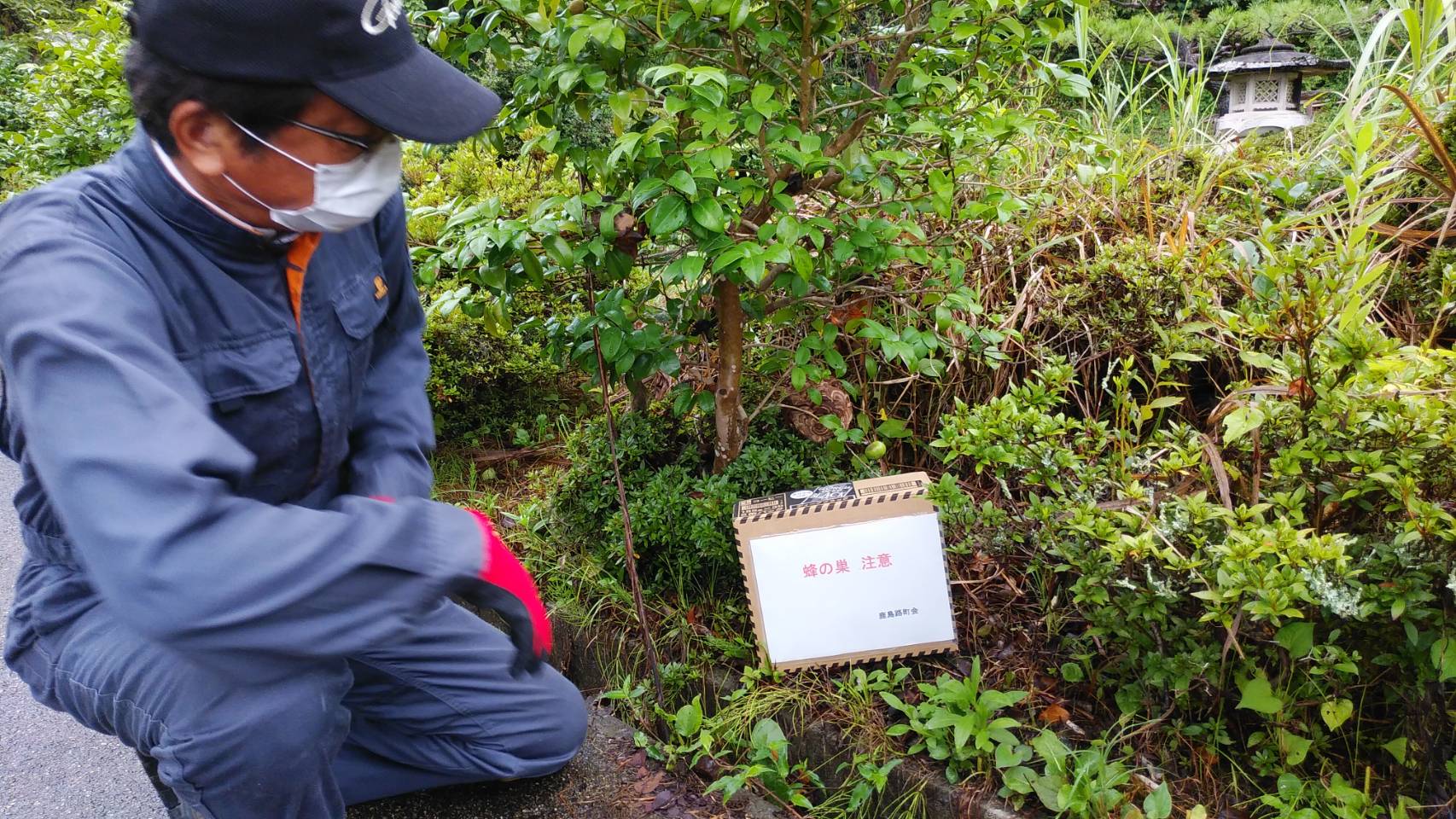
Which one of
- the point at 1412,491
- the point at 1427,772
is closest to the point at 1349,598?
the point at 1412,491

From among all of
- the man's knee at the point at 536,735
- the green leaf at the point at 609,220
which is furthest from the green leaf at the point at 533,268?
the man's knee at the point at 536,735

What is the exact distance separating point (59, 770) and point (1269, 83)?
19.3 feet

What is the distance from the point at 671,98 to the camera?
1.92m

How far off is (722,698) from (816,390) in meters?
0.86

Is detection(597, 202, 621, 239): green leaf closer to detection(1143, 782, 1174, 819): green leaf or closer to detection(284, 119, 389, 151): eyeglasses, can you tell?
detection(284, 119, 389, 151): eyeglasses

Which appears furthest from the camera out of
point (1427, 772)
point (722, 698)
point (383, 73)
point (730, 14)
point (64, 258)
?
point (722, 698)

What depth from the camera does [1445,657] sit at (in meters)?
1.56

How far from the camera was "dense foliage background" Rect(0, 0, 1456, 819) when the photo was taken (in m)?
1.75

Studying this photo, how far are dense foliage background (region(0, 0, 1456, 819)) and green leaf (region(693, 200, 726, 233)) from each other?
0.01m

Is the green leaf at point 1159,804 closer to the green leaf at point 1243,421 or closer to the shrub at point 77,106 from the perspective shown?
the green leaf at point 1243,421

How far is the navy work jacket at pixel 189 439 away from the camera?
125 cm

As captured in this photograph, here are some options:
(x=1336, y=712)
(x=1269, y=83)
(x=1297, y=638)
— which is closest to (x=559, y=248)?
(x=1297, y=638)

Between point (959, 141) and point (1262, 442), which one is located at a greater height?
point (959, 141)

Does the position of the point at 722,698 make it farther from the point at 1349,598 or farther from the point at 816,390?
the point at 1349,598
